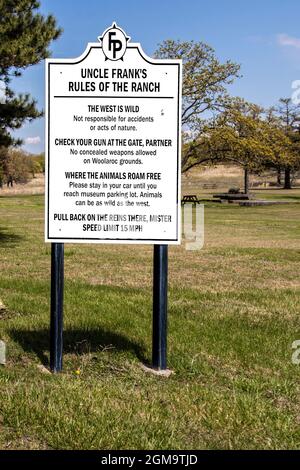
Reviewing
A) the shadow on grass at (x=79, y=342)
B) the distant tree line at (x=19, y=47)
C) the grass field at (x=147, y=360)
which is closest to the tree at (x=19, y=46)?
the distant tree line at (x=19, y=47)

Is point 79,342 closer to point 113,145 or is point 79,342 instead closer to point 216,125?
point 113,145

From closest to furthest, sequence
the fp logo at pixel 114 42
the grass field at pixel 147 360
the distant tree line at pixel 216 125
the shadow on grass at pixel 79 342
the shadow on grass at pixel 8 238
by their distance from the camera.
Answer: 1. the grass field at pixel 147 360
2. the fp logo at pixel 114 42
3. the shadow on grass at pixel 79 342
4. the shadow on grass at pixel 8 238
5. the distant tree line at pixel 216 125

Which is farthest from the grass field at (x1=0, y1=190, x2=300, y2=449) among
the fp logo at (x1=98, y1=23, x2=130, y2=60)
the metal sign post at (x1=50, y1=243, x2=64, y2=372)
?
the fp logo at (x1=98, y1=23, x2=130, y2=60)

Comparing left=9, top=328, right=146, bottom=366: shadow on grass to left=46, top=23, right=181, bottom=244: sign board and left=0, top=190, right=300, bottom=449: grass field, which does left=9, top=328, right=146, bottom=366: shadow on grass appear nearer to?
left=0, top=190, right=300, bottom=449: grass field

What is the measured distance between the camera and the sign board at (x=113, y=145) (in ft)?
15.3

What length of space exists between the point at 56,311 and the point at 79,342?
737mm

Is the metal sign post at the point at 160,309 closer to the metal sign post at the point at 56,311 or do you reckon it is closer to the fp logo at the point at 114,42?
the metal sign post at the point at 56,311

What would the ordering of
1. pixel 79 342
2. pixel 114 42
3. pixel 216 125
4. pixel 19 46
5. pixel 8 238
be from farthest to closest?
pixel 216 125 < pixel 8 238 < pixel 19 46 < pixel 79 342 < pixel 114 42

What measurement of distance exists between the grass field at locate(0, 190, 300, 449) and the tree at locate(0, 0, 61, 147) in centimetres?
490

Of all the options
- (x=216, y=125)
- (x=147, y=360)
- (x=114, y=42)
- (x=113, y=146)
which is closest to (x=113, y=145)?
(x=113, y=146)

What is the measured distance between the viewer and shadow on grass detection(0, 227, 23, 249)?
1515cm

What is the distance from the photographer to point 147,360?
16.6 feet
